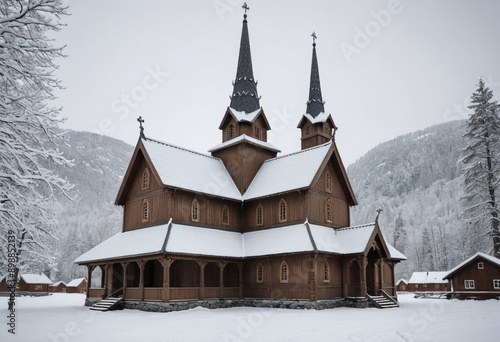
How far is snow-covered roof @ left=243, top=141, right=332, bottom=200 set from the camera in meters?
33.8

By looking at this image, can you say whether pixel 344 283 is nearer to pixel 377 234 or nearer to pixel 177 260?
pixel 377 234

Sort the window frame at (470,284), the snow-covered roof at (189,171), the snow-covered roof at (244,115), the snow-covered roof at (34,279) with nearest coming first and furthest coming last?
the snow-covered roof at (189,171) → the window frame at (470,284) → the snow-covered roof at (244,115) → the snow-covered roof at (34,279)

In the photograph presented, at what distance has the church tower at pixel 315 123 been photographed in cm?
4291

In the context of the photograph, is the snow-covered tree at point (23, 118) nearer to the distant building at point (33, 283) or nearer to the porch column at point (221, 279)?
the porch column at point (221, 279)

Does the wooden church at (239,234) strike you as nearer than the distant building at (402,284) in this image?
Yes

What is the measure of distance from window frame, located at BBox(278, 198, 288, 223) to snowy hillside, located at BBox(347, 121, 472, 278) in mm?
66509

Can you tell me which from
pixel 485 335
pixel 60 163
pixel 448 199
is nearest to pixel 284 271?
pixel 485 335

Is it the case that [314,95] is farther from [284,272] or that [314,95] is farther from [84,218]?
[84,218]

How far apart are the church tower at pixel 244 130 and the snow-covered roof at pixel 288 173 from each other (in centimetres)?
135

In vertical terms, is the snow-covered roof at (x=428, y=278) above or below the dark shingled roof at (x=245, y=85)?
below

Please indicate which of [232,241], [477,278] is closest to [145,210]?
[232,241]

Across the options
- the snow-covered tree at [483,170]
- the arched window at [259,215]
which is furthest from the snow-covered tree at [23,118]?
the snow-covered tree at [483,170]

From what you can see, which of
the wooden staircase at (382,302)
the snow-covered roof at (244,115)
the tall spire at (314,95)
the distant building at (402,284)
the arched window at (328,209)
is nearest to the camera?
the wooden staircase at (382,302)

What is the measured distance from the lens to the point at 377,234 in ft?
108
